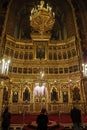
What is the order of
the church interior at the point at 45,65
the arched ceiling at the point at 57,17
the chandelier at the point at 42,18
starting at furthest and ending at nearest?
the arched ceiling at the point at 57,17 → the church interior at the point at 45,65 → the chandelier at the point at 42,18

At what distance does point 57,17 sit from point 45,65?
8.47 m

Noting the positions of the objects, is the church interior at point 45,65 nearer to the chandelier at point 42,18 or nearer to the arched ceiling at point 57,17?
the arched ceiling at point 57,17

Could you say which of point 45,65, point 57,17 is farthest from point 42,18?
point 57,17

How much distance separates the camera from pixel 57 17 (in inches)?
911

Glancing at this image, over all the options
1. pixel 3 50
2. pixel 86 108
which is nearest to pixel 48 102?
pixel 86 108

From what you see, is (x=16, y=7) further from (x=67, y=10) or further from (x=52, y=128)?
(x=52, y=128)

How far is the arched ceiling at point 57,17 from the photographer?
1861 centimetres

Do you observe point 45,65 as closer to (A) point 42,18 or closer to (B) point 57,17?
(A) point 42,18

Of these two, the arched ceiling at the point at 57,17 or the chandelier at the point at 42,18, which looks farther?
the arched ceiling at the point at 57,17

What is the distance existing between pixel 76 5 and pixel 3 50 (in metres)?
10.5

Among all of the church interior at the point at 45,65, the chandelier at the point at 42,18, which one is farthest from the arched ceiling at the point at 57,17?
the chandelier at the point at 42,18

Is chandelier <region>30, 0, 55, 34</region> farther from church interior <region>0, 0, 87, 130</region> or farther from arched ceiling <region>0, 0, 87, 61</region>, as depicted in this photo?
arched ceiling <region>0, 0, 87, 61</region>

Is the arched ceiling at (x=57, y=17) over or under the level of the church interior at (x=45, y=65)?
over

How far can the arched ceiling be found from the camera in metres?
18.6
